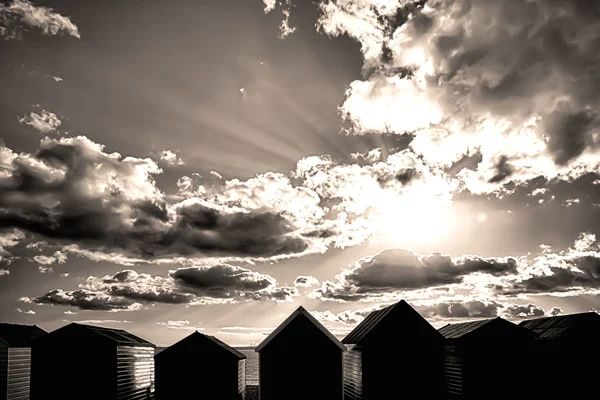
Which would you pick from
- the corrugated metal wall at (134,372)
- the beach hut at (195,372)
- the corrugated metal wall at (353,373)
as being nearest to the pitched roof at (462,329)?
the corrugated metal wall at (353,373)

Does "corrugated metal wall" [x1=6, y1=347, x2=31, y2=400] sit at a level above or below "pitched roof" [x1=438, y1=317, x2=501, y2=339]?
below

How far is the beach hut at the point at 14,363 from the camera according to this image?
4300 cm

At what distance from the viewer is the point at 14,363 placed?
44562 millimetres

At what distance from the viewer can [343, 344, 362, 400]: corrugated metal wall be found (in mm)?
40625

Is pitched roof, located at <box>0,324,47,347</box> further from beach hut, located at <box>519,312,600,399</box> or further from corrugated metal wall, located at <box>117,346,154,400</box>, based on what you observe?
beach hut, located at <box>519,312,600,399</box>

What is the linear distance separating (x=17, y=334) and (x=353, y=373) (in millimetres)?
29897

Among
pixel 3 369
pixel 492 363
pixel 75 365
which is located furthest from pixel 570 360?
pixel 3 369

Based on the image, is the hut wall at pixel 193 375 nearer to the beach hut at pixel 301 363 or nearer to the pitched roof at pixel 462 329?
Result: the beach hut at pixel 301 363

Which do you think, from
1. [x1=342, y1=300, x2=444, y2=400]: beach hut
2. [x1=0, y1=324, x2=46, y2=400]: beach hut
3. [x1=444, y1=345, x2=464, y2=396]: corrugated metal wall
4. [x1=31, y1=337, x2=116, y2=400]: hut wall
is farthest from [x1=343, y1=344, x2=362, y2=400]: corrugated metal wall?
[x1=0, y1=324, x2=46, y2=400]: beach hut

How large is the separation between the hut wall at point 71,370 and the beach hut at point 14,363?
20.7ft

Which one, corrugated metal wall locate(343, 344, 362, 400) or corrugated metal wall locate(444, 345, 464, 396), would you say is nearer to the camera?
corrugated metal wall locate(444, 345, 464, 396)

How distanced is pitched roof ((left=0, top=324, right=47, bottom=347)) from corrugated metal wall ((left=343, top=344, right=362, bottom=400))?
28.0 metres

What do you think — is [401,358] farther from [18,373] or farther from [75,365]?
[18,373]

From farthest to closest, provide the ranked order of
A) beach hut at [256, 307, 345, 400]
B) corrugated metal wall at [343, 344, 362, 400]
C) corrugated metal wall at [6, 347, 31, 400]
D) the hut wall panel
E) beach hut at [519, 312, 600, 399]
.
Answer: corrugated metal wall at [6, 347, 31, 400]
the hut wall panel
corrugated metal wall at [343, 344, 362, 400]
beach hut at [519, 312, 600, 399]
beach hut at [256, 307, 345, 400]
